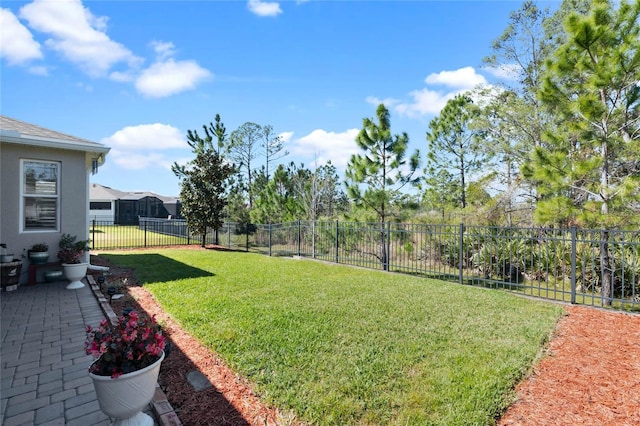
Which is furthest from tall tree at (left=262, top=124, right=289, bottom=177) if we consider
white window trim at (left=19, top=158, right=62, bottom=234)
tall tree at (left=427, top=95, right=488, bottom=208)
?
white window trim at (left=19, top=158, right=62, bottom=234)

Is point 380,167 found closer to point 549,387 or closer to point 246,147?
point 549,387

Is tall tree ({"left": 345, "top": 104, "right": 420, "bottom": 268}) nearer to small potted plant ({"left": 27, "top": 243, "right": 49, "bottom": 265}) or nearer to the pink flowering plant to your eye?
small potted plant ({"left": 27, "top": 243, "right": 49, "bottom": 265})

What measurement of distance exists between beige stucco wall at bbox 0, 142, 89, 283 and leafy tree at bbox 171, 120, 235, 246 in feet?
23.4

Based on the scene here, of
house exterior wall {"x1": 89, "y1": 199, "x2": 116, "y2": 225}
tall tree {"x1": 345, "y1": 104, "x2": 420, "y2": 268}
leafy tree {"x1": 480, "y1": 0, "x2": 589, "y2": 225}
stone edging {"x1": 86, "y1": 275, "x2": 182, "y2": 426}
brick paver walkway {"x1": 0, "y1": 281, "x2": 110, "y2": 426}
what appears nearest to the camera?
stone edging {"x1": 86, "y1": 275, "x2": 182, "y2": 426}

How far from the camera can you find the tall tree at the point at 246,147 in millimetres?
26047

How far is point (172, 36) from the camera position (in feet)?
25.5

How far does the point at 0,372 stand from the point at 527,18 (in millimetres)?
17585

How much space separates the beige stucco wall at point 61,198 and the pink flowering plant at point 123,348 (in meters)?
5.89

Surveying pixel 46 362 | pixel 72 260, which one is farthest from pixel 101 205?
pixel 46 362

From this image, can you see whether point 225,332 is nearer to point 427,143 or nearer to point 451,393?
point 451,393

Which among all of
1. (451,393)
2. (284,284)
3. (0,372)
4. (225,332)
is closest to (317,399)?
(451,393)

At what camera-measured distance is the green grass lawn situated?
2.53 m

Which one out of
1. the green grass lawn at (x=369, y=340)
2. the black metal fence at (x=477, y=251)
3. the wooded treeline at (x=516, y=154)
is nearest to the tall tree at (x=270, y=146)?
the wooded treeline at (x=516, y=154)

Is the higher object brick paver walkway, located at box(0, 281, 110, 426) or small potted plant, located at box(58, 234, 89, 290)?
small potted plant, located at box(58, 234, 89, 290)
